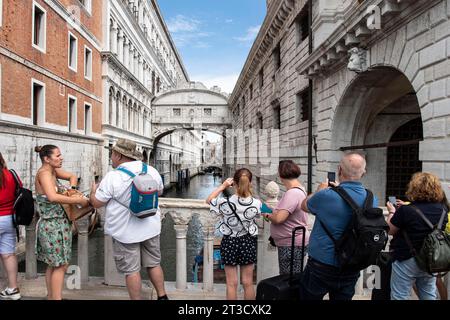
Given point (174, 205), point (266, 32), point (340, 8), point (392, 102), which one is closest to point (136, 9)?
point (266, 32)

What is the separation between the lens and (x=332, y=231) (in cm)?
221

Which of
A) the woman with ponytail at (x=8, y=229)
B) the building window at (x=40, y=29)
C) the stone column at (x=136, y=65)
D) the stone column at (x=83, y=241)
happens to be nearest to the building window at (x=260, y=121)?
the building window at (x=40, y=29)

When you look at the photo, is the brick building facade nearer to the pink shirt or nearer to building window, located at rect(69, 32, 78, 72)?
building window, located at rect(69, 32, 78, 72)

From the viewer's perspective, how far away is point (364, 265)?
2.14 metres

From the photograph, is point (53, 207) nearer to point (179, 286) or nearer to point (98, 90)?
point (179, 286)

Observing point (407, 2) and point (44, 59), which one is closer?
point (407, 2)

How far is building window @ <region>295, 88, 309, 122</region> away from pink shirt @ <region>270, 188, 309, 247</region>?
837 cm

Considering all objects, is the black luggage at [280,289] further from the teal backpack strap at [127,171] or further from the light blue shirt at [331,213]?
the teal backpack strap at [127,171]

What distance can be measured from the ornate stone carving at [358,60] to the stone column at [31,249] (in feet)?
19.9

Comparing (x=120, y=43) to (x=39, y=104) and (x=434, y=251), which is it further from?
(x=434, y=251)

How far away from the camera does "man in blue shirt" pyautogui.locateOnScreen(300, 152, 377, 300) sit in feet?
7.17

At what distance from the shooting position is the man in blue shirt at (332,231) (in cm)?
219

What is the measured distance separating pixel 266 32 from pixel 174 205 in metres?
13.0

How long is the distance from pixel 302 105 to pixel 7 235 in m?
9.68
